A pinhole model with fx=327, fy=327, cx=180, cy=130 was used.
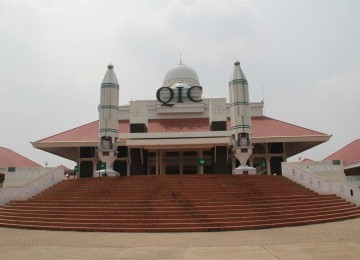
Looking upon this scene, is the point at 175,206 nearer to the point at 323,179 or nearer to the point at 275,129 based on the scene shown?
the point at 323,179

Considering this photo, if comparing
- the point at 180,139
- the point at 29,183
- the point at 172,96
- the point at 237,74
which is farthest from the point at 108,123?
the point at 172,96

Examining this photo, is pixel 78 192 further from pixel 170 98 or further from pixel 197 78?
pixel 197 78

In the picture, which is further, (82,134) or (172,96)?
(172,96)

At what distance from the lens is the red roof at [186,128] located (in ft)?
106

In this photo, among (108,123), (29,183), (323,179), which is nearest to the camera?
(323,179)

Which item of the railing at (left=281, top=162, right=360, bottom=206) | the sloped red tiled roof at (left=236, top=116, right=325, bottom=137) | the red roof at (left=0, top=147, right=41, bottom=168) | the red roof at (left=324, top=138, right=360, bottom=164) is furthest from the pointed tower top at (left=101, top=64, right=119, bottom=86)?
the red roof at (left=324, top=138, right=360, bottom=164)

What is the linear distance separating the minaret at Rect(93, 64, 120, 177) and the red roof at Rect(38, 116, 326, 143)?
194 inches

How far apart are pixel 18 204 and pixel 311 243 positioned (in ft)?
49.0

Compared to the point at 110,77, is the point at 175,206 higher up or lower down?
lower down

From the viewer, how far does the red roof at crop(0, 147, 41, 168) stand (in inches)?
1265

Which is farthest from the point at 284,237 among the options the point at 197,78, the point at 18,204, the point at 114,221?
the point at 197,78

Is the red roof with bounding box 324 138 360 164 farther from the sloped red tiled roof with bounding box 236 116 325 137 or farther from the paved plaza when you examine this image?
the paved plaza

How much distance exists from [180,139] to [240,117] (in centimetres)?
598

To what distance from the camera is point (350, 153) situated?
35.4 meters
